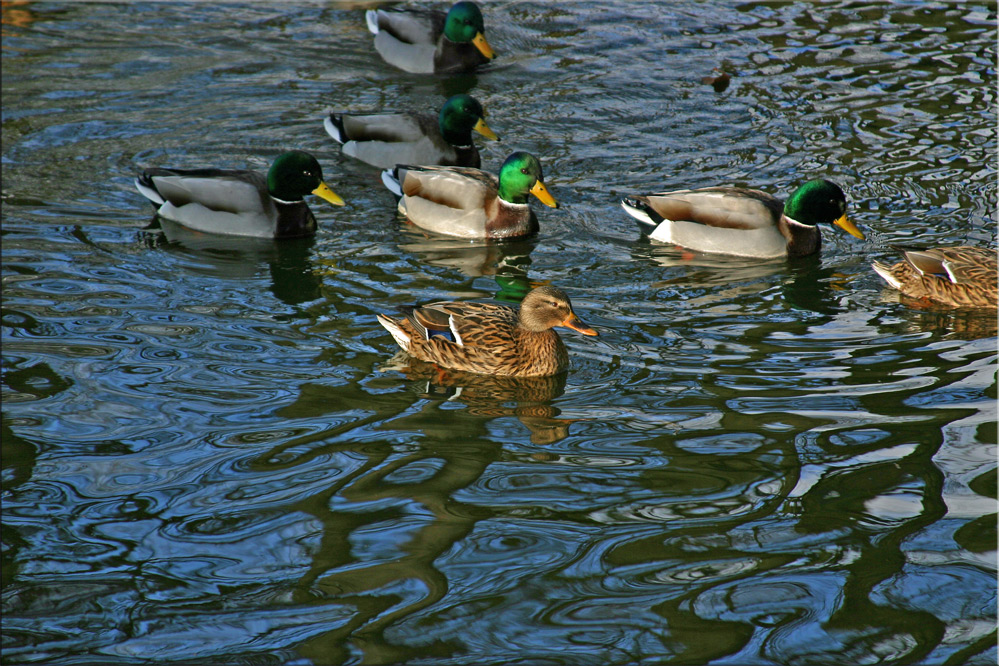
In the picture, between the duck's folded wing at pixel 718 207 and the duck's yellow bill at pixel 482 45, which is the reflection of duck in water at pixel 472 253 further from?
the duck's yellow bill at pixel 482 45

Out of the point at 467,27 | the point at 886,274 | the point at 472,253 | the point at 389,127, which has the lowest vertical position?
the point at 472,253

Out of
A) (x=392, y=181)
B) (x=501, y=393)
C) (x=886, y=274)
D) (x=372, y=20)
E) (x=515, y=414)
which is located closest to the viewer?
(x=515, y=414)

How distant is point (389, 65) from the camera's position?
43.8 ft

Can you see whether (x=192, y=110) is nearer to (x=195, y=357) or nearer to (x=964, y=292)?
(x=195, y=357)

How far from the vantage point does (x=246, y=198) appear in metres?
8.96

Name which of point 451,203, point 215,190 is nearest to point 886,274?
point 451,203

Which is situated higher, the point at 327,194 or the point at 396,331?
the point at 327,194

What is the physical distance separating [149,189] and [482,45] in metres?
5.12

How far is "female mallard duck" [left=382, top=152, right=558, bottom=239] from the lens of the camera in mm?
9023

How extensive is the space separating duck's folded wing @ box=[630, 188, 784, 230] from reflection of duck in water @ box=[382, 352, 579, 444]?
9.03ft

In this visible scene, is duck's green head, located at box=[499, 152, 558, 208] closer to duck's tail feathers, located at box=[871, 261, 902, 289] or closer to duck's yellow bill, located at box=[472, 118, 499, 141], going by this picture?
duck's yellow bill, located at box=[472, 118, 499, 141]

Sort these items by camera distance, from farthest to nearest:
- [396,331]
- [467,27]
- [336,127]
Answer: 1. [467,27]
2. [336,127]
3. [396,331]

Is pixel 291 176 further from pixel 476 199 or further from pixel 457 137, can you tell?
pixel 457 137

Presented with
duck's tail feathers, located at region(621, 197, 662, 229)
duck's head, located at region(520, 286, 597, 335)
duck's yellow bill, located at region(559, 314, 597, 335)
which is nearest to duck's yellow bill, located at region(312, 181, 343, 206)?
duck's tail feathers, located at region(621, 197, 662, 229)
